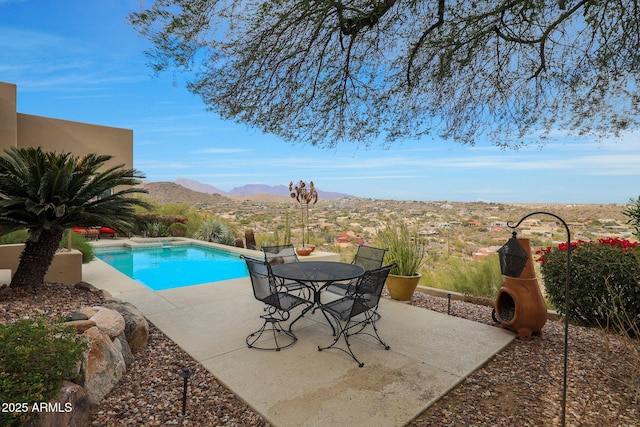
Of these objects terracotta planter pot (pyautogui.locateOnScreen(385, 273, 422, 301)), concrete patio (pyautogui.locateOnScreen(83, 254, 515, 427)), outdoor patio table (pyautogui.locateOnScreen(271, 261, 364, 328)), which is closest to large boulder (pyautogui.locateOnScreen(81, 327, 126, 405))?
concrete patio (pyautogui.locateOnScreen(83, 254, 515, 427))

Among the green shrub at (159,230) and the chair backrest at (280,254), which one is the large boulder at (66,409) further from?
the green shrub at (159,230)

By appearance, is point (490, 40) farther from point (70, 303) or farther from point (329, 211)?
point (329, 211)

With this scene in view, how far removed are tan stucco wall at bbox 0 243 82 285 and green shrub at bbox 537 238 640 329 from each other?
6.58 metres

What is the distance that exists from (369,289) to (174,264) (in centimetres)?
773

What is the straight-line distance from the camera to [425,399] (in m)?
2.44

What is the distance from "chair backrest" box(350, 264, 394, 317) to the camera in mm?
3172

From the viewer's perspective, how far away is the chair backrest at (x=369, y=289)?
3172mm

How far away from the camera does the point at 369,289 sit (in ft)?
10.8

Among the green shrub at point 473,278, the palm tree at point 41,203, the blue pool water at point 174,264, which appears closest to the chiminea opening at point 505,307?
the green shrub at point 473,278

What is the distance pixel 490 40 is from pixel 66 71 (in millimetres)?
10011

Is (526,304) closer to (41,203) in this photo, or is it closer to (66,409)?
(66,409)

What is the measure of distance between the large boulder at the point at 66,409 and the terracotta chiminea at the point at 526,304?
386 centimetres

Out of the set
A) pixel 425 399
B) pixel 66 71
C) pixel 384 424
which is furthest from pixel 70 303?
pixel 66 71

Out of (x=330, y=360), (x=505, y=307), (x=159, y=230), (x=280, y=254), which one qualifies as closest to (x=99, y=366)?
(x=330, y=360)
